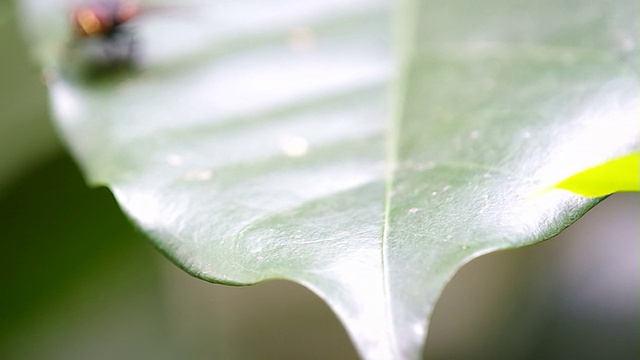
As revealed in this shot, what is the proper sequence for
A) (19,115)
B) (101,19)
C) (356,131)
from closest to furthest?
(356,131) < (101,19) < (19,115)

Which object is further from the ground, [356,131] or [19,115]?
[356,131]

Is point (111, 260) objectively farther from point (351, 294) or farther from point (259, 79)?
point (351, 294)

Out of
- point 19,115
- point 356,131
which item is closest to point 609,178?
point 356,131

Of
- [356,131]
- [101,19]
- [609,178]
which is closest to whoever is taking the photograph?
[609,178]

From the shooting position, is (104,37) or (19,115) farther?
(19,115)

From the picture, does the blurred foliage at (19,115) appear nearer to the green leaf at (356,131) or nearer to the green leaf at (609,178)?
the green leaf at (356,131)

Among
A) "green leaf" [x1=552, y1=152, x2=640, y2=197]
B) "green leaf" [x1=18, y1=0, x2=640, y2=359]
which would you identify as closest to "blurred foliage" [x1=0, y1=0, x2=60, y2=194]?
"green leaf" [x1=18, y1=0, x2=640, y2=359]

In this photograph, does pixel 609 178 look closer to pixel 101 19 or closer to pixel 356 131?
pixel 356 131

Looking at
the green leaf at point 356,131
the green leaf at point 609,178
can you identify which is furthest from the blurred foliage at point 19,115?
the green leaf at point 609,178
